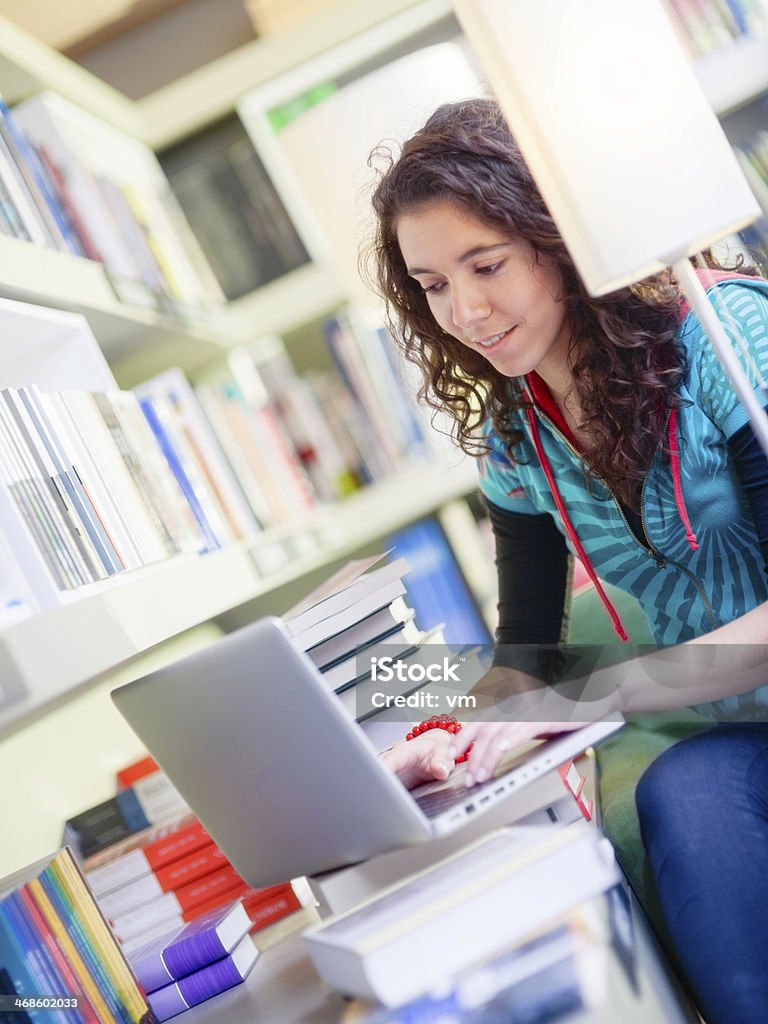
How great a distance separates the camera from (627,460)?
122 centimetres

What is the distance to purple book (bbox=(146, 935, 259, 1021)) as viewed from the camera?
3.86 feet

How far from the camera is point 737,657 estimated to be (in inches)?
43.4

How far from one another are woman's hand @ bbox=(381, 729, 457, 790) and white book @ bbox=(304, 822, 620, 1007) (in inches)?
9.1

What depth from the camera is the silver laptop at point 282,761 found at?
917mm

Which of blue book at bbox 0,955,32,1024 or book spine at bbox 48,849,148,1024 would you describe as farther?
book spine at bbox 48,849,148,1024

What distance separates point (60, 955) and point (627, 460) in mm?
749

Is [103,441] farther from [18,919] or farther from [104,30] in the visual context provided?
[104,30]

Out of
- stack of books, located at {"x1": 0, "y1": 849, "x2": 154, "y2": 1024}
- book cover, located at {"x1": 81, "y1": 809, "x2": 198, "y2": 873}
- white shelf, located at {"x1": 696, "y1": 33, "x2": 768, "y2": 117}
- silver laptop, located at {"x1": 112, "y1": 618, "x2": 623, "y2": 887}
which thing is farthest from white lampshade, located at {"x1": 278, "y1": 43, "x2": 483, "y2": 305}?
stack of books, located at {"x1": 0, "y1": 849, "x2": 154, "y2": 1024}

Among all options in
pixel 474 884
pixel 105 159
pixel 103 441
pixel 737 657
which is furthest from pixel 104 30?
pixel 474 884

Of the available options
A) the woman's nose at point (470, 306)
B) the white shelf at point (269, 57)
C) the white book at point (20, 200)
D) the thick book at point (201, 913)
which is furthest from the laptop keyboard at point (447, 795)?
the white shelf at point (269, 57)

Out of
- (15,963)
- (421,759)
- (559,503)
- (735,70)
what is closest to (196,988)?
(15,963)

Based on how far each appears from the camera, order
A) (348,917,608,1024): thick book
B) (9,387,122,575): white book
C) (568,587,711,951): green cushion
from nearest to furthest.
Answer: (348,917,608,1024): thick book, (568,587,711,951): green cushion, (9,387,122,575): white book

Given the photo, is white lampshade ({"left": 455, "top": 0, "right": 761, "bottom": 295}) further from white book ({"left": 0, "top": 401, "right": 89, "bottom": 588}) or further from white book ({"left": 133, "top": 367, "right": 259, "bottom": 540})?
white book ({"left": 133, "top": 367, "right": 259, "bottom": 540})

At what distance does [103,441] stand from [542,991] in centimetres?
89
